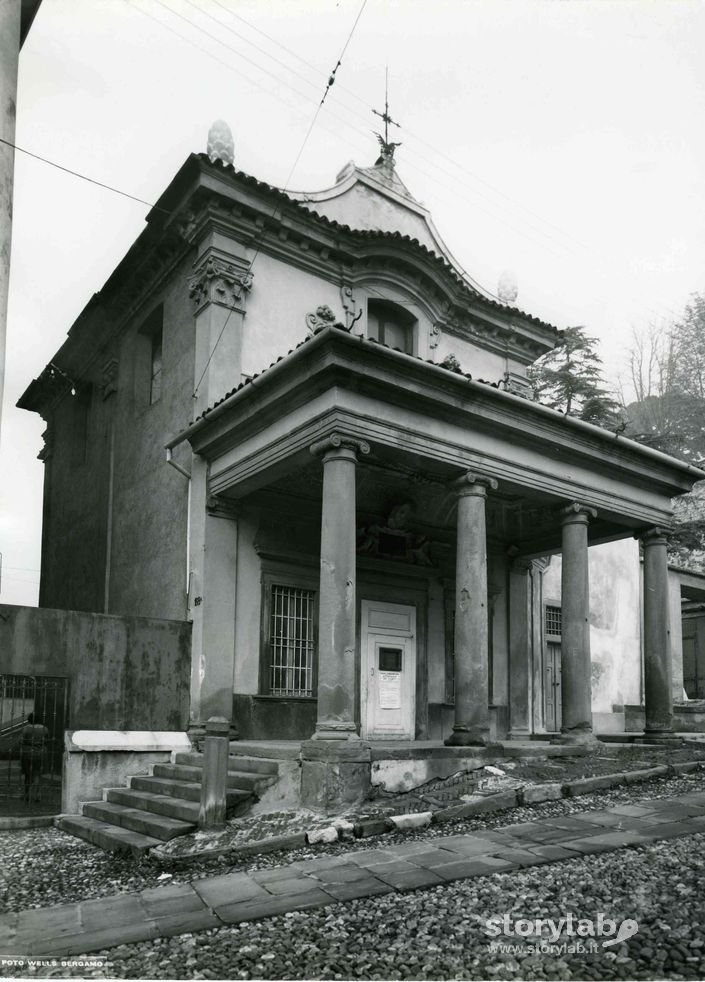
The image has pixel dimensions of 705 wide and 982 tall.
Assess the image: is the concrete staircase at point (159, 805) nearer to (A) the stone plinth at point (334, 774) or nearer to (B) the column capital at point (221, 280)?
(A) the stone plinth at point (334, 774)

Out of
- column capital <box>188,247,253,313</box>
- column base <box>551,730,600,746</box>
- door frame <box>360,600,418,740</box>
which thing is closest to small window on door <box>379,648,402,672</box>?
door frame <box>360,600,418,740</box>

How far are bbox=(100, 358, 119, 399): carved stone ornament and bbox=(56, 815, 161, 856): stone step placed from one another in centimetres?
895

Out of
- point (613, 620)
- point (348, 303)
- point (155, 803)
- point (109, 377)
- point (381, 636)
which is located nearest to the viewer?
point (155, 803)

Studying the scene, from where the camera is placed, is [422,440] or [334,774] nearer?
[334,774]

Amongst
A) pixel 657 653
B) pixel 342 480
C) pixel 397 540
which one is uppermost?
pixel 342 480

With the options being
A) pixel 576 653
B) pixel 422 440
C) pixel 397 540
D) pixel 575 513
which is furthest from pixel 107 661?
pixel 575 513

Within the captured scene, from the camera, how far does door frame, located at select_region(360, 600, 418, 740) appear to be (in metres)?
13.4

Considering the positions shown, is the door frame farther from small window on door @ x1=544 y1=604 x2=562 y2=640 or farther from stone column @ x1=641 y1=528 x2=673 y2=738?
small window on door @ x1=544 y1=604 x2=562 y2=640

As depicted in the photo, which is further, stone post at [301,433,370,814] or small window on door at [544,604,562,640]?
small window on door at [544,604,562,640]

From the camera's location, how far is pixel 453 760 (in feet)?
31.7

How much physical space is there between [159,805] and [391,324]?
931cm

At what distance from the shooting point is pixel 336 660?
895 cm

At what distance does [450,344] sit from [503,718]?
6961 mm

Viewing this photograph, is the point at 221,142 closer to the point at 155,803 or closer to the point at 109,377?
the point at 109,377
